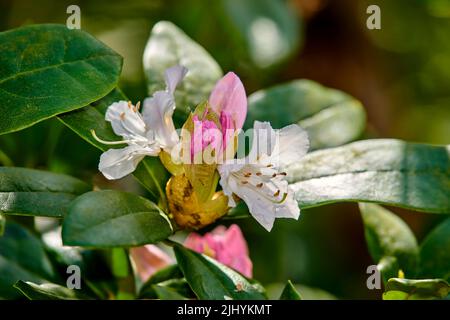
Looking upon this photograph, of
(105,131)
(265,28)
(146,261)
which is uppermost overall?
(265,28)

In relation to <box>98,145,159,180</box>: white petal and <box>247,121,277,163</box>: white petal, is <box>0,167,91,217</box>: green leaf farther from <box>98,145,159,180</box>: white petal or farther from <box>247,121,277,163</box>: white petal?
<box>247,121,277,163</box>: white petal

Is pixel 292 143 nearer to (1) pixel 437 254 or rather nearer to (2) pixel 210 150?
(2) pixel 210 150

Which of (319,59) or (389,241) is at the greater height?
(319,59)

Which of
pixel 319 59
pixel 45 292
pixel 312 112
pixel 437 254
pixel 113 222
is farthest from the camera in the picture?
pixel 319 59

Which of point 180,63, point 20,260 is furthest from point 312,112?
point 20,260

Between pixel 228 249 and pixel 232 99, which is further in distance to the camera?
pixel 228 249

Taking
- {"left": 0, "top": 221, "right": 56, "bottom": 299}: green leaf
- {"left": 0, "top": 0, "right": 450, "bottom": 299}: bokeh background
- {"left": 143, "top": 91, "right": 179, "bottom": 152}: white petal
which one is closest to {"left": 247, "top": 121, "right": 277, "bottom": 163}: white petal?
{"left": 143, "top": 91, "right": 179, "bottom": 152}: white petal

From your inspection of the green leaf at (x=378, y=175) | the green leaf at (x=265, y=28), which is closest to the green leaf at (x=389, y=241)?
the green leaf at (x=378, y=175)

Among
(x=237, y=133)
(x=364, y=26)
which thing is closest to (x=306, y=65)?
(x=364, y=26)
